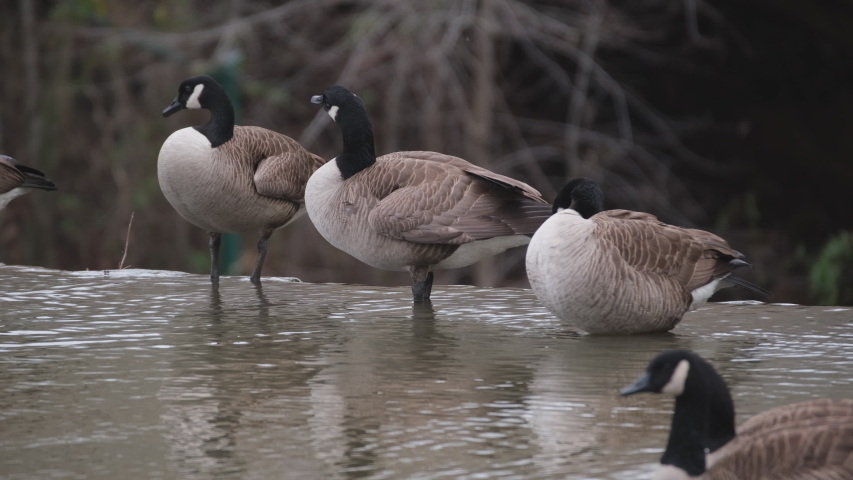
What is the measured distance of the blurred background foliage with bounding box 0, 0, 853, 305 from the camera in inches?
514

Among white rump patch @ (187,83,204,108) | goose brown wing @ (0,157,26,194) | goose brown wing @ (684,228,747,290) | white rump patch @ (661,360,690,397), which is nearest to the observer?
white rump patch @ (661,360,690,397)

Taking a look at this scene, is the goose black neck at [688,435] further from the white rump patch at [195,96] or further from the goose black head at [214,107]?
the white rump patch at [195,96]

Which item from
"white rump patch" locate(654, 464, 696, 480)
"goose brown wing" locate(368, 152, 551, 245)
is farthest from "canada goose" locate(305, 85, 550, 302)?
"white rump patch" locate(654, 464, 696, 480)

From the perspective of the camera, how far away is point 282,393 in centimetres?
432

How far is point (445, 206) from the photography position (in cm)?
648

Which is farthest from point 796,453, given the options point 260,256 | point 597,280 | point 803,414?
point 260,256

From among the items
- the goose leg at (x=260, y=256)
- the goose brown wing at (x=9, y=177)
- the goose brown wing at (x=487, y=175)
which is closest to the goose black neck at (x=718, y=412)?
the goose brown wing at (x=487, y=175)

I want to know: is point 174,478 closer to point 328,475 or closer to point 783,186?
point 328,475

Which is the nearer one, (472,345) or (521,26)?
(472,345)

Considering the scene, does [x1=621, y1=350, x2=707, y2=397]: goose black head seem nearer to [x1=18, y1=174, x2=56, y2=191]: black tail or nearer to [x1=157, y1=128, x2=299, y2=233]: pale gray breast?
[x1=157, y1=128, x2=299, y2=233]: pale gray breast

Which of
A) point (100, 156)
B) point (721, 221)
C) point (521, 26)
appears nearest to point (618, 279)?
point (521, 26)

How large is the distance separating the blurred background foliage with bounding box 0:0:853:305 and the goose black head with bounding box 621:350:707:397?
29.7 ft

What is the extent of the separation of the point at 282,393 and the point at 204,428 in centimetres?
52

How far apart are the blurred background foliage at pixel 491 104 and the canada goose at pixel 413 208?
18.9 ft
